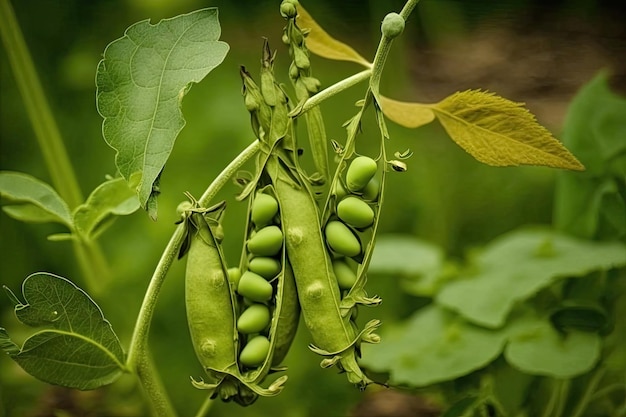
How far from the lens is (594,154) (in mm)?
562

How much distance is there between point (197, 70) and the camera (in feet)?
1.13

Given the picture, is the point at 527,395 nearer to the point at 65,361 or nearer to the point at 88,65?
the point at 65,361

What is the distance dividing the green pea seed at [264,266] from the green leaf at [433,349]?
0.22m

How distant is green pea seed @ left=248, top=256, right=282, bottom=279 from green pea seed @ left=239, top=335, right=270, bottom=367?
0.03 meters

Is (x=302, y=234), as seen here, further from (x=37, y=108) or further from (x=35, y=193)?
Answer: (x=37, y=108)

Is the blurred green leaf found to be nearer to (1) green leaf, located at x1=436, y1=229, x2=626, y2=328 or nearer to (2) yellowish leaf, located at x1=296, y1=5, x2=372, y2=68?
(1) green leaf, located at x1=436, y1=229, x2=626, y2=328

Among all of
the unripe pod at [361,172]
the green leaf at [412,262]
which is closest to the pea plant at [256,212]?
the unripe pod at [361,172]

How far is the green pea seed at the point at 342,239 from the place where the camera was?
0.35 meters

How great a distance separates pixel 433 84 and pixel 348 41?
5.8 inches

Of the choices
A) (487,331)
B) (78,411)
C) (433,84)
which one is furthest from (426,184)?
(78,411)

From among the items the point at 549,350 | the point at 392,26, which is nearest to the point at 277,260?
the point at 392,26

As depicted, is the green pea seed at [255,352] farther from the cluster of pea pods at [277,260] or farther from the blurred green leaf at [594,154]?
the blurred green leaf at [594,154]

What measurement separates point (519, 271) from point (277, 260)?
0.90 feet

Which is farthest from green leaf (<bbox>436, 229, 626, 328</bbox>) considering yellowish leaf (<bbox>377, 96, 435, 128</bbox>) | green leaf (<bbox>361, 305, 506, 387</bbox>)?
yellowish leaf (<bbox>377, 96, 435, 128</bbox>)
